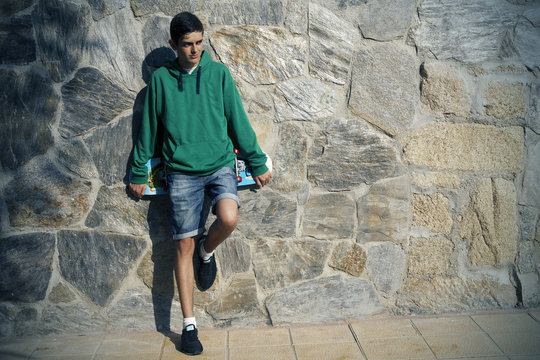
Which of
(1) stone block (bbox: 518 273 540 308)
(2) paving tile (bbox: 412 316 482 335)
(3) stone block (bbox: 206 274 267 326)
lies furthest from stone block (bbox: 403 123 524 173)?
(3) stone block (bbox: 206 274 267 326)

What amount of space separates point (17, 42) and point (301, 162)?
1620 millimetres

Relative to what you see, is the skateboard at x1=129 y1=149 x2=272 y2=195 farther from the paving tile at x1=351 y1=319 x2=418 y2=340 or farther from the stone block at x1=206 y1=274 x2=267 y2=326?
the paving tile at x1=351 y1=319 x2=418 y2=340

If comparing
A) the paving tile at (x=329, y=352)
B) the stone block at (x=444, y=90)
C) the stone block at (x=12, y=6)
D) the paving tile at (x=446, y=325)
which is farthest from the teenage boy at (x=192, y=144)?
the paving tile at (x=446, y=325)

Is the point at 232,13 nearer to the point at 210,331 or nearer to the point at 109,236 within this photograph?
the point at 109,236

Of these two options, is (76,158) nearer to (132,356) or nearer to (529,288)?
(132,356)

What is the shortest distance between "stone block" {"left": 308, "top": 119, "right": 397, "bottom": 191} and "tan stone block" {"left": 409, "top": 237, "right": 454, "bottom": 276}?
460mm

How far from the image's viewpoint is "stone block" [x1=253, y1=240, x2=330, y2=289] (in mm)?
2982

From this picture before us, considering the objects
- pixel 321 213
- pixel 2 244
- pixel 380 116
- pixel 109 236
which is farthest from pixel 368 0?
pixel 2 244

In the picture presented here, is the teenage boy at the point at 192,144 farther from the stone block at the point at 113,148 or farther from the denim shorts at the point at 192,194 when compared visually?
the stone block at the point at 113,148

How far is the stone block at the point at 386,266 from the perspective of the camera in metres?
3.02

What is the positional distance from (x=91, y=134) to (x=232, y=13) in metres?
0.99

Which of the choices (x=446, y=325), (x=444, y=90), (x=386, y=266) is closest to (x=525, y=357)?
(x=446, y=325)

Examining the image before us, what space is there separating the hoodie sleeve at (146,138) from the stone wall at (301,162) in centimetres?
13

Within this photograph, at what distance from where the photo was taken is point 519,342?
280 cm
